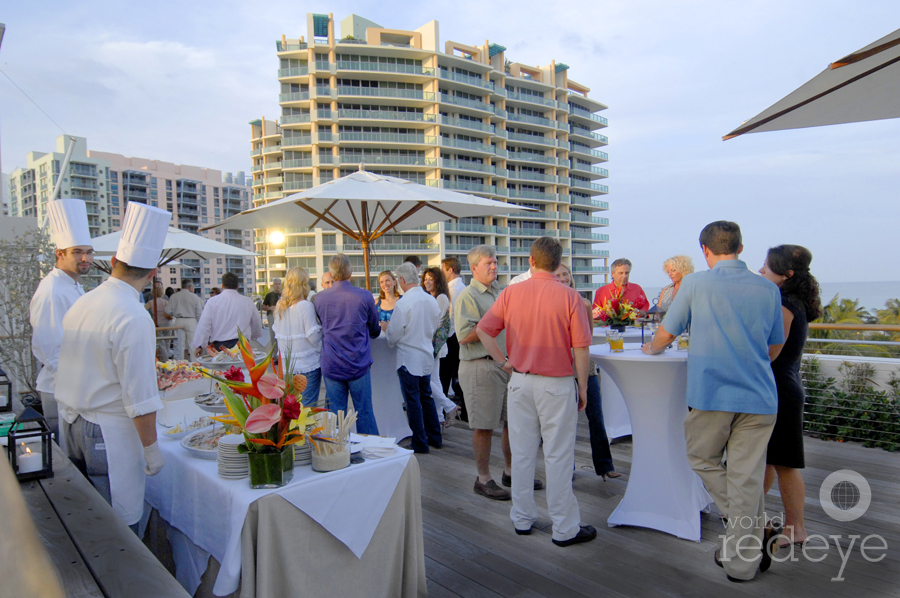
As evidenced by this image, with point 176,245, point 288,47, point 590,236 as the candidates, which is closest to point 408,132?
point 288,47

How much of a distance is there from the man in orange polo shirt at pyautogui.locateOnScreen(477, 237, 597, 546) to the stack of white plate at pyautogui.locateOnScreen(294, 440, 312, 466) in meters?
1.34

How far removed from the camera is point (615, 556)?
3133 millimetres

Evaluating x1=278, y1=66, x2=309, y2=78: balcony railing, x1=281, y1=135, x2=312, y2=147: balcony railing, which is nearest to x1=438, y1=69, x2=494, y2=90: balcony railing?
x1=278, y1=66, x2=309, y2=78: balcony railing

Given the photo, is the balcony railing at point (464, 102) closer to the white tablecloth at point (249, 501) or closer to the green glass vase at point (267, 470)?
the white tablecloth at point (249, 501)

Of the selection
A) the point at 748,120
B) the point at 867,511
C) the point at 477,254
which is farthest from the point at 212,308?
the point at 867,511

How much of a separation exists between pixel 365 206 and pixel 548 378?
12.1 feet

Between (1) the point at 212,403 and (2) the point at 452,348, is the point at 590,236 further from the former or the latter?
(1) the point at 212,403

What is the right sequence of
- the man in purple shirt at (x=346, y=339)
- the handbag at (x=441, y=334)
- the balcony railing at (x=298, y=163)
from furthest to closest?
the balcony railing at (x=298, y=163) → the handbag at (x=441, y=334) → the man in purple shirt at (x=346, y=339)

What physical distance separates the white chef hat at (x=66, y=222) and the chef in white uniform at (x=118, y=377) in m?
1.33

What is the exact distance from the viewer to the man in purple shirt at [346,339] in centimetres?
456

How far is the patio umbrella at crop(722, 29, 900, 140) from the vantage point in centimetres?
233

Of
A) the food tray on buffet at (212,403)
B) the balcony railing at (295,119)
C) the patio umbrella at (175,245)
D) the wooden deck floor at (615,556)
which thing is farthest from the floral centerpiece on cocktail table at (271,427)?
the balcony railing at (295,119)

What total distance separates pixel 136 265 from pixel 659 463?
120 inches

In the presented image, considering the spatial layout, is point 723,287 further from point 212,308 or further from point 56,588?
point 212,308
